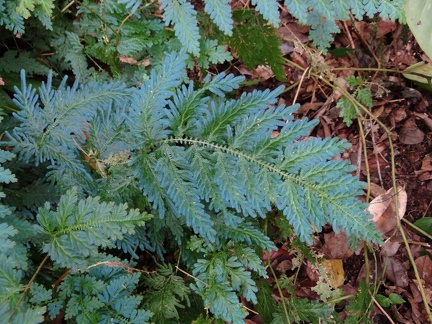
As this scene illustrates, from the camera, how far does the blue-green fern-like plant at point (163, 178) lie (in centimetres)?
105

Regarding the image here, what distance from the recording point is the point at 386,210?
2025 millimetres

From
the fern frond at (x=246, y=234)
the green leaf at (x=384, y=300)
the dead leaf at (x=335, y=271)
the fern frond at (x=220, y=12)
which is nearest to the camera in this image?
the fern frond at (x=220, y=12)

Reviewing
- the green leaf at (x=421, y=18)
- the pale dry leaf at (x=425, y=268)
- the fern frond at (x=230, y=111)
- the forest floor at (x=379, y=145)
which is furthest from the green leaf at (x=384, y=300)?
the fern frond at (x=230, y=111)

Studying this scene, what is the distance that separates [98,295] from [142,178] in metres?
0.33

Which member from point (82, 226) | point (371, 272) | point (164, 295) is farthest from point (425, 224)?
point (82, 226)

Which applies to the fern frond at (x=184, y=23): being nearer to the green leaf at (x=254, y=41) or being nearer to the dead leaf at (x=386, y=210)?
the green leaf at (x=254, y=41)

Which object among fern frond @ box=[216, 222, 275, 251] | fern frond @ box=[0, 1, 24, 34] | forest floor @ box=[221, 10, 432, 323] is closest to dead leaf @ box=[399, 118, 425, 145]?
forest floor @ box=[221, 10, 432, 323]

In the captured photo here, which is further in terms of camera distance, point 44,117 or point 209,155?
point 44,117

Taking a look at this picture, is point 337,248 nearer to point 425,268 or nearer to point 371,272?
point 371,272

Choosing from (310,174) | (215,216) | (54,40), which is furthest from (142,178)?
(54,40)

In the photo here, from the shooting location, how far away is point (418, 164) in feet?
6.97

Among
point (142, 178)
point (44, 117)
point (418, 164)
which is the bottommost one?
point (418, 164)

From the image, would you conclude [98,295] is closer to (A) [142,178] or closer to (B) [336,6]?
(A) [142,178]

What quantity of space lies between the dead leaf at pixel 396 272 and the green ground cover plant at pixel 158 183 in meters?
0.93
